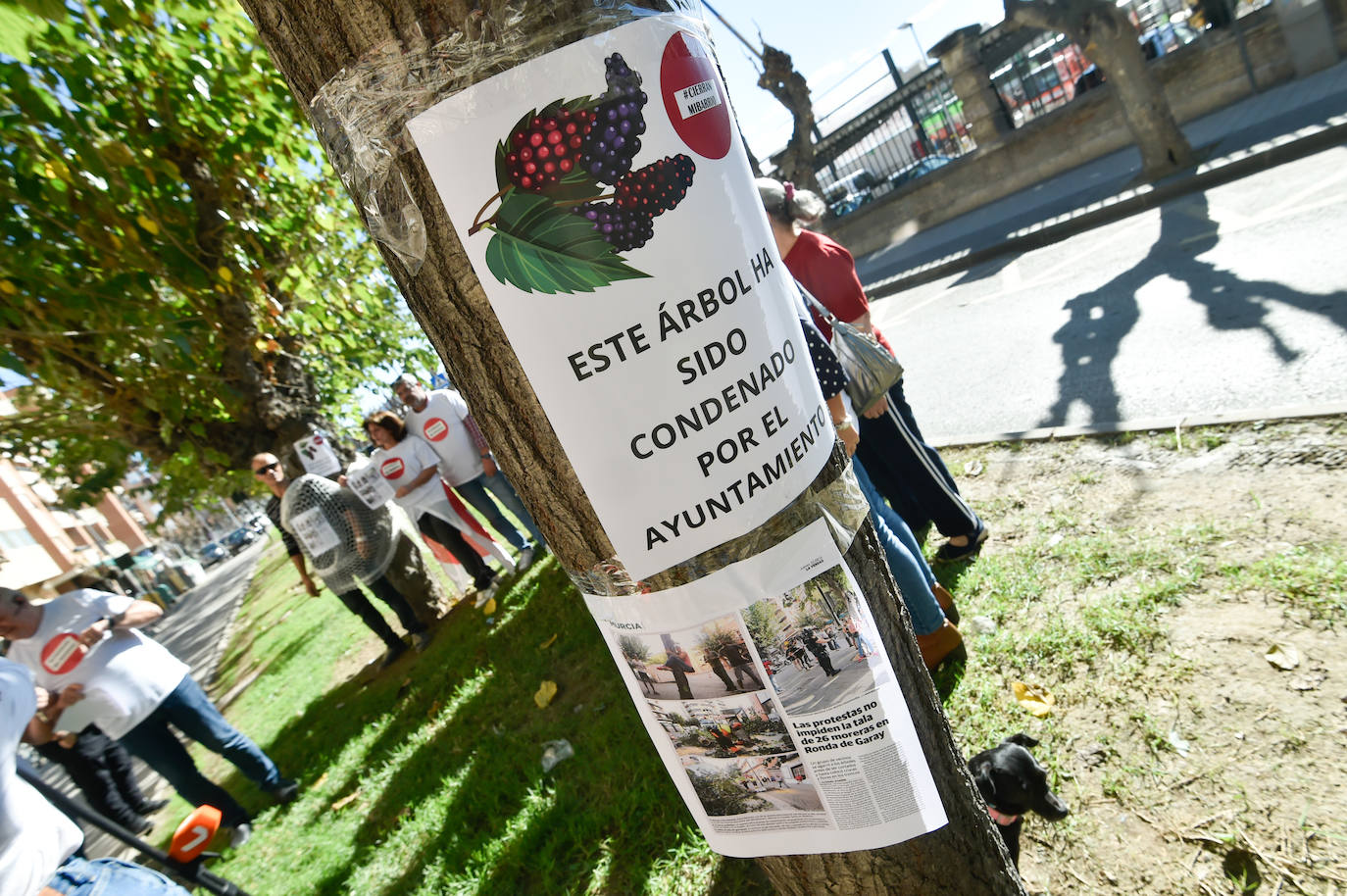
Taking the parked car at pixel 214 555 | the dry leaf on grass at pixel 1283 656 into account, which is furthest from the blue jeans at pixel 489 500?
the parked car at pixel 214 555

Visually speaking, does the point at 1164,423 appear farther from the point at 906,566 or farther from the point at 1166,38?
the point at 1166,38

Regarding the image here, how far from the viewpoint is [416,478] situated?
6168 millimetres

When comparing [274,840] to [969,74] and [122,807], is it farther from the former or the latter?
[969,74]

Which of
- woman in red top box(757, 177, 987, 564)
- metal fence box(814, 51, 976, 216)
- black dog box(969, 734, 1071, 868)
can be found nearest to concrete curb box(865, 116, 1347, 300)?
metal fence box(814, 51, 976, 216)

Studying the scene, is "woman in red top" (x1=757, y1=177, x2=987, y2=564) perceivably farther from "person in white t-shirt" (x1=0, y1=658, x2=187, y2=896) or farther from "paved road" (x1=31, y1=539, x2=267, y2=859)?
"paved road" (x1=31, y1=539, x2=267, y2=859)

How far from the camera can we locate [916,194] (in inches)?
611

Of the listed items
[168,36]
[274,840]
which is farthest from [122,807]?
[168,36]

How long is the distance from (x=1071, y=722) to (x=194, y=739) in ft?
15.9

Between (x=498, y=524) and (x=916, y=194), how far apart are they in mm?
12784

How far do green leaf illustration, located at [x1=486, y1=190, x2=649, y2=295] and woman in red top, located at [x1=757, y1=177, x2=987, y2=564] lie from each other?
245cm

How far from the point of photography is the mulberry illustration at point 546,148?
1039 millimetres

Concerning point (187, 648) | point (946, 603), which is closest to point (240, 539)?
point (187, 648)

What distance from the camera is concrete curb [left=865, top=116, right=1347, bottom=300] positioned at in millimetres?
7793

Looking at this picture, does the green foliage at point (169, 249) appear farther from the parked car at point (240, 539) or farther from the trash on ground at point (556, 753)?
the parked car at point (240, 539)
